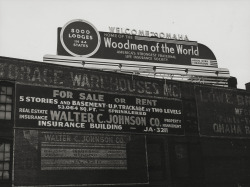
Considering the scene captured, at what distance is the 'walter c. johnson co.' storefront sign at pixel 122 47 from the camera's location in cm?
2475

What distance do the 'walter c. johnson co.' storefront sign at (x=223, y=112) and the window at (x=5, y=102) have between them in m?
11.9

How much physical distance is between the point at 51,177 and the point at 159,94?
834cm

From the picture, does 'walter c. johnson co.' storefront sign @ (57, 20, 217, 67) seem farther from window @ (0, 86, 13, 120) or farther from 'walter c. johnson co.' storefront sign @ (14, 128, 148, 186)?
'walter c. johnson co.' storefront sign @ (14, 128, 148, 186)

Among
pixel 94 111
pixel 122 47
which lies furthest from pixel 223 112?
pixel 94 111

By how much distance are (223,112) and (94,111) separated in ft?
31.9

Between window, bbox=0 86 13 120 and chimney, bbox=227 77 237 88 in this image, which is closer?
window, bbox=0 86 13 120

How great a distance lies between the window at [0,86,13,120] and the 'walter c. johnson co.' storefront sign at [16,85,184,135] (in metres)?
0.42

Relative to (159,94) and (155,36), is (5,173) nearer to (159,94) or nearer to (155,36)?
(159,94)

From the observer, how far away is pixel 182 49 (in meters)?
27.7

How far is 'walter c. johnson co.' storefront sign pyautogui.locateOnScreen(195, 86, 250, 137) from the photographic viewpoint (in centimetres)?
2503

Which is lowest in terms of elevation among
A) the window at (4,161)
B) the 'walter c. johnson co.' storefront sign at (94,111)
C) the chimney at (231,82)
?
the window at (4,161)

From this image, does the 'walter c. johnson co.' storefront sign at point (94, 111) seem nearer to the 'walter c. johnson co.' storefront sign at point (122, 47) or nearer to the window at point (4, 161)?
the window at point (4, 161)

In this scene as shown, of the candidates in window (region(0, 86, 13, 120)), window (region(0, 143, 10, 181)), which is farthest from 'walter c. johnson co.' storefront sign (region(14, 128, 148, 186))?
window (region(0, 86, 13, 120))

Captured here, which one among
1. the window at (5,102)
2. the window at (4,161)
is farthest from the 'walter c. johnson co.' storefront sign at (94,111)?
the window at (4,161)
